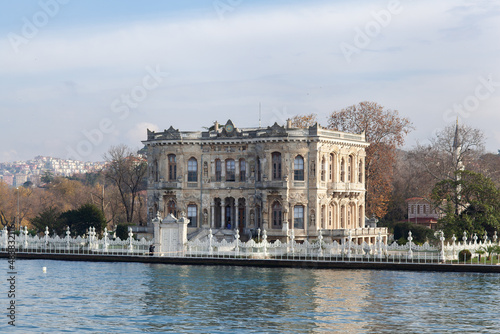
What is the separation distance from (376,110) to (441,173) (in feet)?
27.0

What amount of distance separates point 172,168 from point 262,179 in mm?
8168

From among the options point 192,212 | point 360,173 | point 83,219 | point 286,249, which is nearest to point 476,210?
point 360,173

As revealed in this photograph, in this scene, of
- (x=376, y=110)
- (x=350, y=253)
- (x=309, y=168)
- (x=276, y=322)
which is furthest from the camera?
(x=376, y=110)

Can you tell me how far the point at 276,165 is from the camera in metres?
61.3

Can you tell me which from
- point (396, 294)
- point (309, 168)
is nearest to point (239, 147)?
point (309, 168)

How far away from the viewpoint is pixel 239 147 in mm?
63562

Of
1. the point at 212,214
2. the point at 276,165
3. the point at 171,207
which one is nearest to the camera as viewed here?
the point at 276,165

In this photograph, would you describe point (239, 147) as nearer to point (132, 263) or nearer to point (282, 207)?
point (282, 207)

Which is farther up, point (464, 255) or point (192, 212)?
point (192, 212)

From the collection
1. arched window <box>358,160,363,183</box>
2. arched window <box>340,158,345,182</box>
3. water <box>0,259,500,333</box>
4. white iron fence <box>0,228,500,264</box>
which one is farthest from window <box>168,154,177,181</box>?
water <box>0,259,500,333</box>

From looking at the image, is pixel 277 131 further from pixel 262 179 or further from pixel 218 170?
pixel 218 170

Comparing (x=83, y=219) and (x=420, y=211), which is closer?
(x=83, y=219)

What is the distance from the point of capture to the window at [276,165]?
61219 mm

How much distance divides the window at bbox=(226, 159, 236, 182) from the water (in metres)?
14.6
